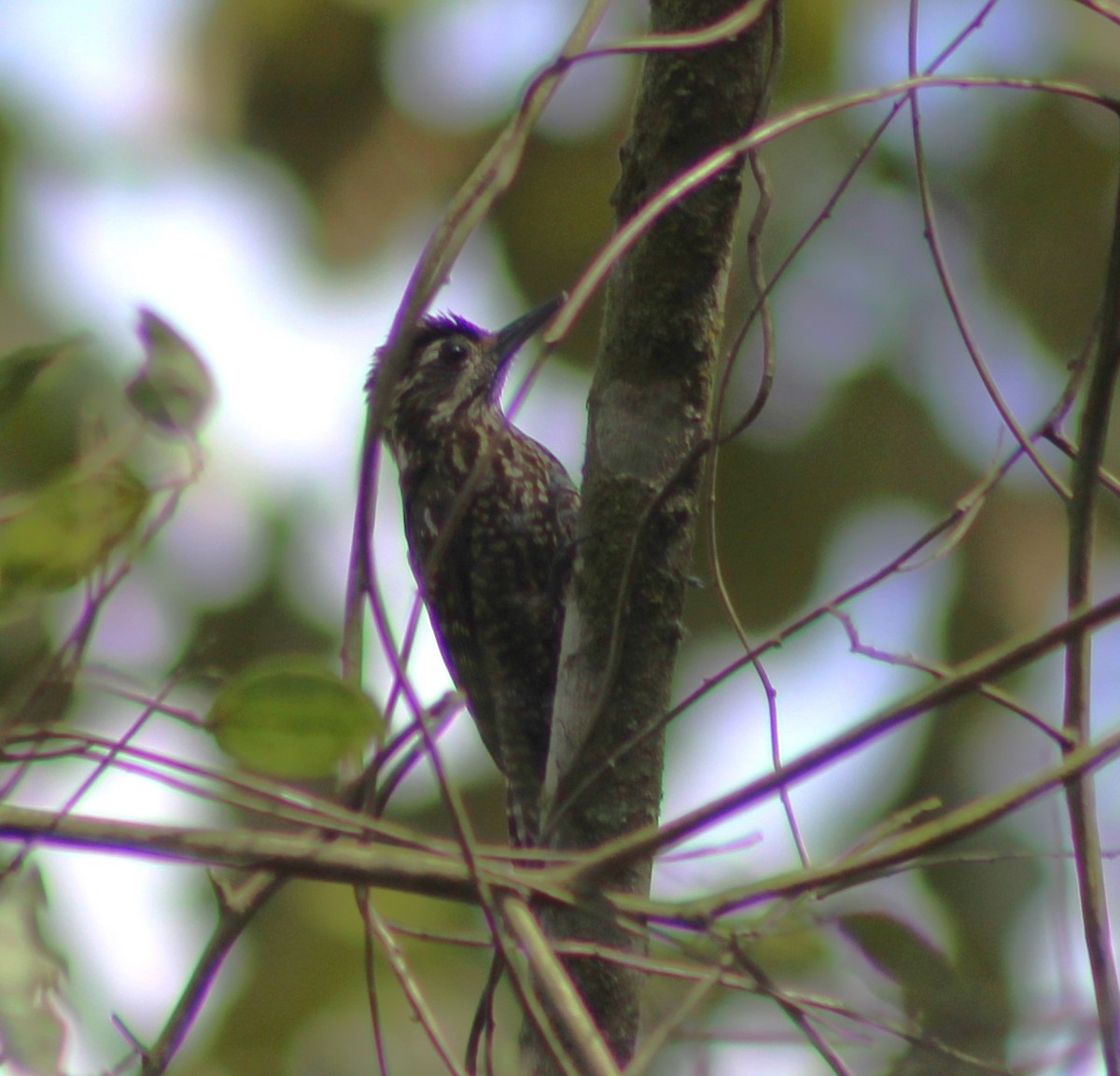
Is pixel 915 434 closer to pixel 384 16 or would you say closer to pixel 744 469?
pixel 744 469

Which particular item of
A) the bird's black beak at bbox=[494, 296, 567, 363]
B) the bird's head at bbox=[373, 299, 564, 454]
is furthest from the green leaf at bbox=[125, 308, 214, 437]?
the bird's black beak at bbox=[494, 296, 567, 363]

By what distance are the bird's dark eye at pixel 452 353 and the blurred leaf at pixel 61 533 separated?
3.48 metres

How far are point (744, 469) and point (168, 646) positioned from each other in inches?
123

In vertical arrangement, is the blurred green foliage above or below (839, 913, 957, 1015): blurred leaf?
above

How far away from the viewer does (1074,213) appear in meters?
7.95

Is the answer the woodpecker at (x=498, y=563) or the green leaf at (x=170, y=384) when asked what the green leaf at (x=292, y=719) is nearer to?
the green leaf at (x=170, y=384)

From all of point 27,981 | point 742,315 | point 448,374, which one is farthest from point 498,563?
point 742,315

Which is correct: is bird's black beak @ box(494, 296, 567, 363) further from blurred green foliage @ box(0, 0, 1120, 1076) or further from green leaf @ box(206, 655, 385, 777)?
green leaf @ box(206, 655, 385, 777)

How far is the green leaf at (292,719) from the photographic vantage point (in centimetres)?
124

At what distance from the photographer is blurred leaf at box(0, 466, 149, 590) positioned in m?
1.34

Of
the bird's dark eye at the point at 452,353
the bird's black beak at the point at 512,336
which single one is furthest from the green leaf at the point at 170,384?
the bird's dark eye at the point at 452,353

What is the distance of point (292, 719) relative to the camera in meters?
1.27

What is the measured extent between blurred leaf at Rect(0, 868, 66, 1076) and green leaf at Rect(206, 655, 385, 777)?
295 millimetres

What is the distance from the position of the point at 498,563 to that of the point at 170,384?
105 inches
